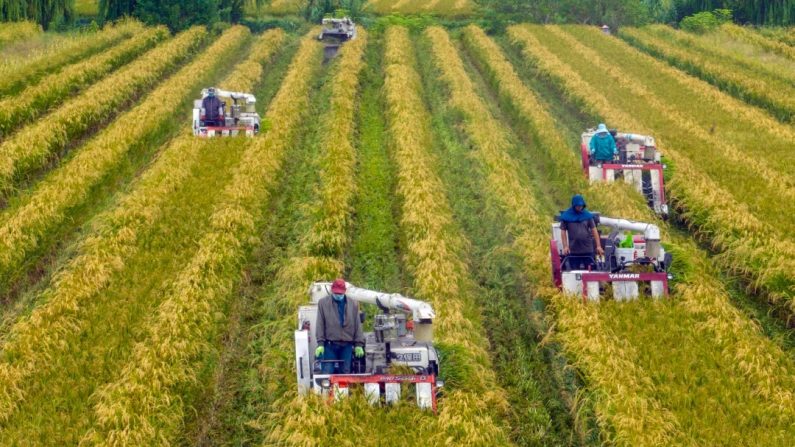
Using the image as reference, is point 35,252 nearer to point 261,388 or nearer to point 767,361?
point 261,388

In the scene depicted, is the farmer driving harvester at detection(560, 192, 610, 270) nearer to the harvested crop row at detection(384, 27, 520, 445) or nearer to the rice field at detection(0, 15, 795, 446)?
the rice field at detection(0, 15, 795, 446)

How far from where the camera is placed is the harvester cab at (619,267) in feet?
52.3

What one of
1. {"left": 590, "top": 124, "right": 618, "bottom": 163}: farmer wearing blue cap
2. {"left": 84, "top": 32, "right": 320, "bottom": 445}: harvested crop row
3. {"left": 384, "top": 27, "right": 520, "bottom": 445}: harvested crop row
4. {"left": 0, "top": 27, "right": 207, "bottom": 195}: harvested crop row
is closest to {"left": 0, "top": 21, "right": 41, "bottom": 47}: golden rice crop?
{"left": 0, "top": 27, "right": 207, "bottom": 195}: harvested crop row

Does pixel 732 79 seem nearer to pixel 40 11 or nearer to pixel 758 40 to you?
pixel 758 40

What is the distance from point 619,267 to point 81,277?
1034 centimetres

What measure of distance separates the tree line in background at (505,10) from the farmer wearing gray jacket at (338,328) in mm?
42261

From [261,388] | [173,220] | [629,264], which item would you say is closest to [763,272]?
[629,264]

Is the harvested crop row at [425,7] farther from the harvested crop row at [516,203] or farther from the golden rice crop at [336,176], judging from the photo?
the golden rice crop at [336,176]

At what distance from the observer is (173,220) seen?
20609mm

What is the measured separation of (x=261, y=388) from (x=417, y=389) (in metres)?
2.81

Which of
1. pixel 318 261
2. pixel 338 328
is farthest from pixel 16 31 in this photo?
pixel 338 328

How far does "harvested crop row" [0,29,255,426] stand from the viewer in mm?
13602

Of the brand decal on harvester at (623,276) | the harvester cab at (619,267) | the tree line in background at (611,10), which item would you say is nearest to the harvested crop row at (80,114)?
the harvester cab at (619,267)

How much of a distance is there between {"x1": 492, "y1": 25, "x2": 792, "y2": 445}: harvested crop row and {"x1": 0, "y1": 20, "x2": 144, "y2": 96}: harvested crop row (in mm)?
25409
